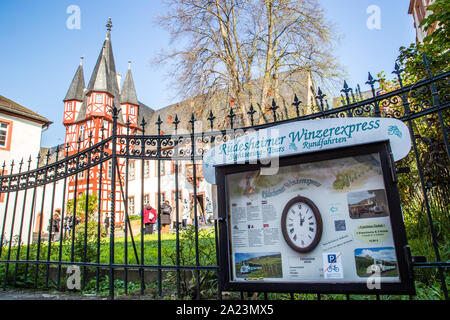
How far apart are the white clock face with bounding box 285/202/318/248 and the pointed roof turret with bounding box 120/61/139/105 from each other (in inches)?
1362

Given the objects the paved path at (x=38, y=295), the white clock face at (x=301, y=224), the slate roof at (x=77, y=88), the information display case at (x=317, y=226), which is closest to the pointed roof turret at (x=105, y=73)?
the slate roof at (x=77, y=88)

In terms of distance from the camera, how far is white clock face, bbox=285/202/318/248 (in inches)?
81.3

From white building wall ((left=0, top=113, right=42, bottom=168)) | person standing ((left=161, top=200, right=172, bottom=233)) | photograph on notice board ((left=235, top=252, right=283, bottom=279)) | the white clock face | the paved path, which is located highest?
white building wall ((left=0, top=113, right=42, bottom=168))

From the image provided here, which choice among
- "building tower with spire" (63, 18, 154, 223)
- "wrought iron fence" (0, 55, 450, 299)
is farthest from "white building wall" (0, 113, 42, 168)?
"wrought iron fence" (0, 55, 450, 299)

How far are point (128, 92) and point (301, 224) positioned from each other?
35732 millimetres

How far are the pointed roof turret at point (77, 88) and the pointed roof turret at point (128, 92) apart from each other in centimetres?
427

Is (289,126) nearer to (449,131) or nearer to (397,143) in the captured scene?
(397,143)

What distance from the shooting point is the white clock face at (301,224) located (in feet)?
6.77

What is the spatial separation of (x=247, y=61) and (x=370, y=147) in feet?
38.4

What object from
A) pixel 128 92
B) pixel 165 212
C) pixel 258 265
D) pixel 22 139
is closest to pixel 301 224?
pixel 258 265

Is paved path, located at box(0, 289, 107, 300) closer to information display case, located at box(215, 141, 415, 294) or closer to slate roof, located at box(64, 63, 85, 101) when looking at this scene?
information display case, located at box(215, 141, 415, 294)

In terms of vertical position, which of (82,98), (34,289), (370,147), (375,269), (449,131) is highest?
(82,98)
